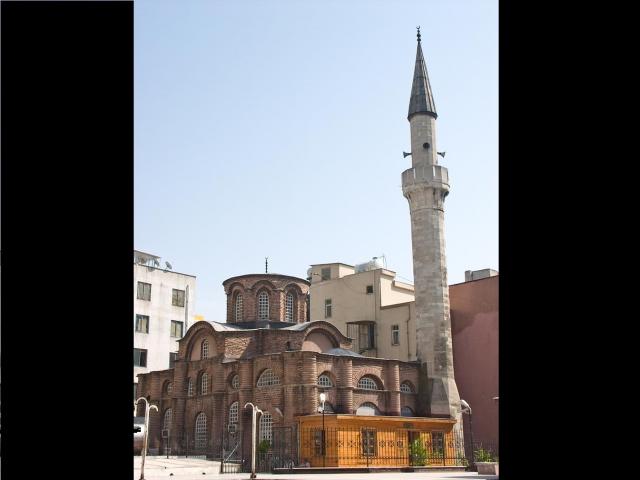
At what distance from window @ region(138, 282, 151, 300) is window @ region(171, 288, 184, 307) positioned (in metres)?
1.92

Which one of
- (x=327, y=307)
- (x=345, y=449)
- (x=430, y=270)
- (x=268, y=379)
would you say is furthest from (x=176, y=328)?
(x=345, y=449)

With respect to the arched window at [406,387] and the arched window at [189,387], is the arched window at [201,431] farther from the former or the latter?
the arched window at [406,387]

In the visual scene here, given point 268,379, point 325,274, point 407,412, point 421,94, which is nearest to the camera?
point 268,379

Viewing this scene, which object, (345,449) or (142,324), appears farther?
(142,324)

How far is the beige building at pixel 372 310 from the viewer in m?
36.5

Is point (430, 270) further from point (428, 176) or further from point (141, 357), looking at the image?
point (141, 357)

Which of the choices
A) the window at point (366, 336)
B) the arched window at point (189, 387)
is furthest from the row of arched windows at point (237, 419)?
the window at point (366, 336)

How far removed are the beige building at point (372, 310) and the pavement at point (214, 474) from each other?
11.8 metres

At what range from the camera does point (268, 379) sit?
29.9 meters

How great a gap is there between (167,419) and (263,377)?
741cm

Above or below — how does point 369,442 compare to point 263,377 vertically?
below

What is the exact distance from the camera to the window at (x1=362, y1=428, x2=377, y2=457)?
26.4m
